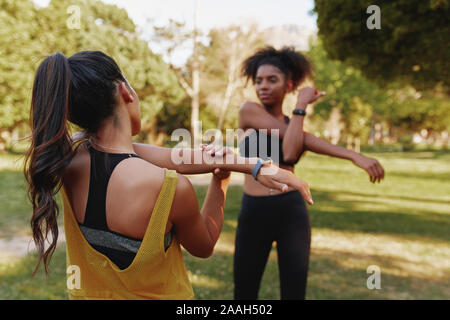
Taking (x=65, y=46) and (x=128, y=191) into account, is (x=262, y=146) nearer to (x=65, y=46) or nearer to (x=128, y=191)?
(x=128, y=191)

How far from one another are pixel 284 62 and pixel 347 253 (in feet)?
14.7

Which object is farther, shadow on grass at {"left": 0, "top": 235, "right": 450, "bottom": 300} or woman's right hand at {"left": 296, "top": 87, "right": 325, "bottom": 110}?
shadow on grass at {"left": 0, "top": 235, "right": 450, "bottom": 300}

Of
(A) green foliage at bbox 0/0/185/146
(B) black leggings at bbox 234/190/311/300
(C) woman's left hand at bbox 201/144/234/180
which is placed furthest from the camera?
(A) green foliage at bbox 0/0/185/146

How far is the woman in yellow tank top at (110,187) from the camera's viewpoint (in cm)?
136

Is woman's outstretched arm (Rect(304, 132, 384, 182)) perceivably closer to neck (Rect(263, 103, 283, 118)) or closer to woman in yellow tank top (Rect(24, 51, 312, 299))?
neck (Rect(263, 103, 283, 118))

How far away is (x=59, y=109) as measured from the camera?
4.39 ft

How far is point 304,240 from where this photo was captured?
2893mm

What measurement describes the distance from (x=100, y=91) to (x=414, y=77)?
6.57m

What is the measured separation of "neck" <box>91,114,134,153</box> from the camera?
1.47 m

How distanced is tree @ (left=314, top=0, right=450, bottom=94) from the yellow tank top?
14.8 feet

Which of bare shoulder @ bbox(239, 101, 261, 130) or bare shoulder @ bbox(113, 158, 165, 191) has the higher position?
bare shoulder @ bbox(239, 101, 261, 130)

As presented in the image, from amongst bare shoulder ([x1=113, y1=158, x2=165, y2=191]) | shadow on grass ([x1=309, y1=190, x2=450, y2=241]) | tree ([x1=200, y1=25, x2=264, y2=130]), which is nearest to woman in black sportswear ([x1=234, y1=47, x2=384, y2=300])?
bare shoulder ([x1=113, y1=158, x2=165, y2=191])

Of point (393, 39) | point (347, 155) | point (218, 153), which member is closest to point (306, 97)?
point (347, 155)
